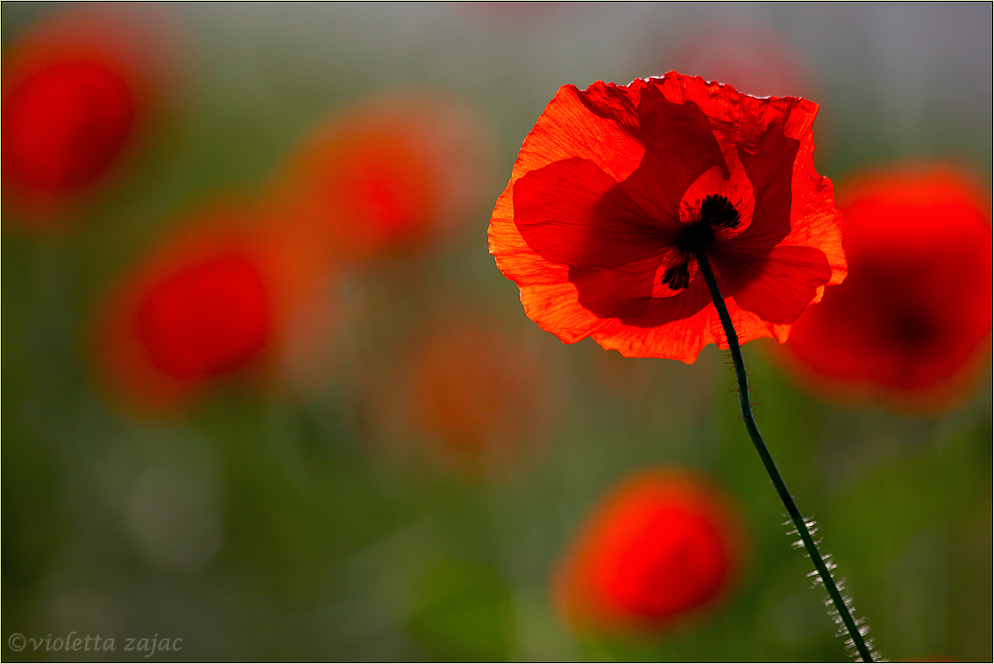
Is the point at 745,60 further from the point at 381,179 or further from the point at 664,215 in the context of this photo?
the point at 664,215

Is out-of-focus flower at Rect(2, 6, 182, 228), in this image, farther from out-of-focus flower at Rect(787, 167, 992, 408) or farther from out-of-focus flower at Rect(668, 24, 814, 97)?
out-of-focus flower at Rect(787, 167, 992, 408)

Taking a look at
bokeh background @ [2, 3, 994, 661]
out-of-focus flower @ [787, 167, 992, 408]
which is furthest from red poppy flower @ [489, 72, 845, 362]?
bokeh background @ [2, 3, 994, 661]

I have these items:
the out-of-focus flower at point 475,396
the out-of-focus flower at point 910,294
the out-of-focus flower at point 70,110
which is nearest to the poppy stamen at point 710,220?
the out-of-focus flower at point 910,294

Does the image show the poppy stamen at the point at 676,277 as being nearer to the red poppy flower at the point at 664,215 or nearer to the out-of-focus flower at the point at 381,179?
the red poppy flower at the point at 664,215

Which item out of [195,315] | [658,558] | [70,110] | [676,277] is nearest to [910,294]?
[658,558]

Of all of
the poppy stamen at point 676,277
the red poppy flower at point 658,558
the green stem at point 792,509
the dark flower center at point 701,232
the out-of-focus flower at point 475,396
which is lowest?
the red poppy flower at point 658,558
